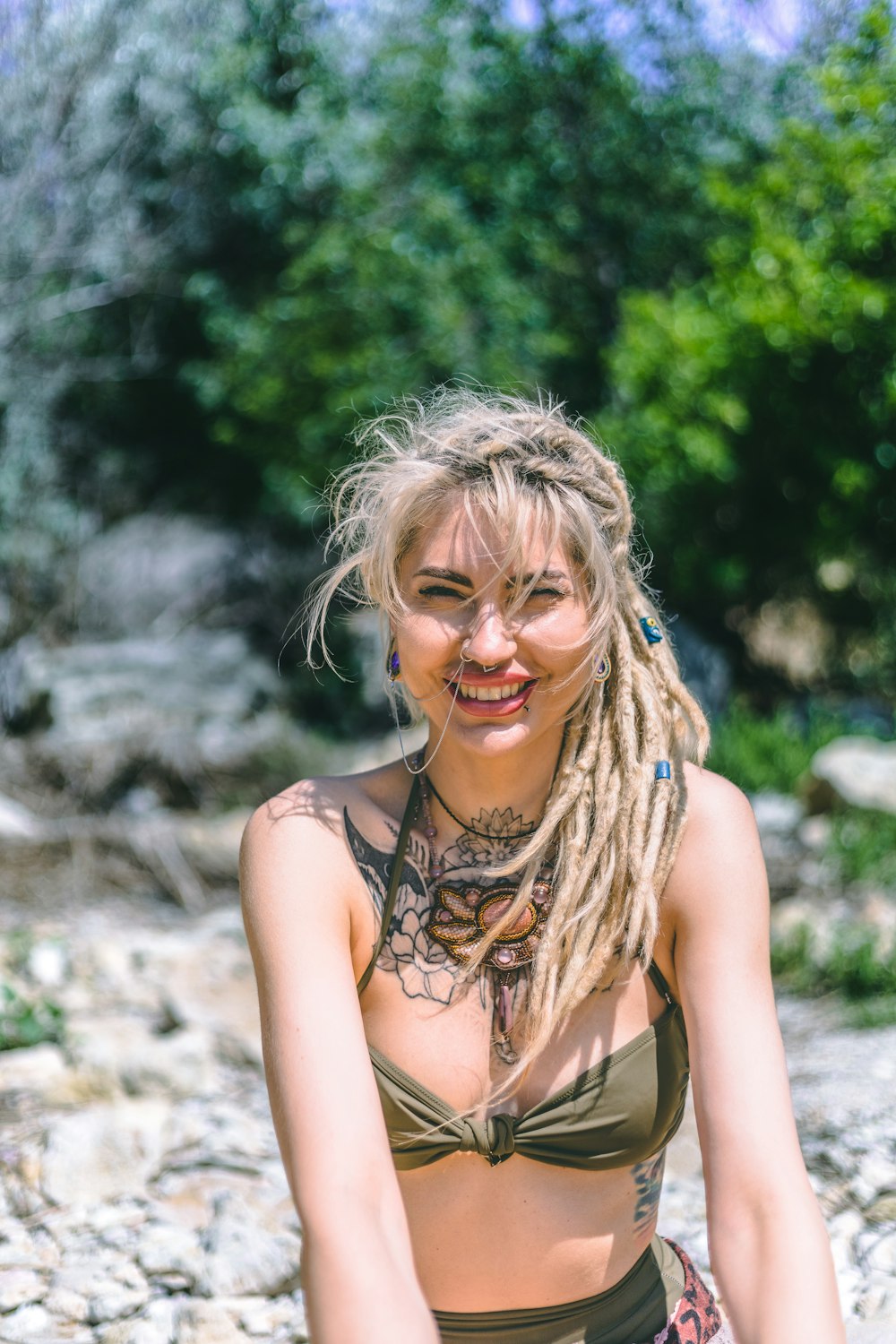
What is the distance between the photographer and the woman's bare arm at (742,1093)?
1497mm

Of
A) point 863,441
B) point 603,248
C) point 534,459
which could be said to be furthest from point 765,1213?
point 603,248

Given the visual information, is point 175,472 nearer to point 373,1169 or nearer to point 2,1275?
point 2,1275

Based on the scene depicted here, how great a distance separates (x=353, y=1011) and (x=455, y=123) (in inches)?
383

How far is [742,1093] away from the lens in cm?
160

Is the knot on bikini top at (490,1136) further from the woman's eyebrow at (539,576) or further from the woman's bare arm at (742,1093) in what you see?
the woman's eyebrow at (539,576)

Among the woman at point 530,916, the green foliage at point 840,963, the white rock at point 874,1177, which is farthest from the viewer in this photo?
the green foliage at point 840,963

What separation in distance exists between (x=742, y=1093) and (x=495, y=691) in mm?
622

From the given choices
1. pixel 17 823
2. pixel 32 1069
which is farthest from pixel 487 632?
pixel 17 823

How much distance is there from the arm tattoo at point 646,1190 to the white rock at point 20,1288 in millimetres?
1530

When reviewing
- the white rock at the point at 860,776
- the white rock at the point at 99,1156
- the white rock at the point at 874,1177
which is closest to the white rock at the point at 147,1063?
the white rock at the point at 99,1156

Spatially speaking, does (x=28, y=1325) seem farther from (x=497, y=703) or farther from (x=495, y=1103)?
(x=497, y=703)

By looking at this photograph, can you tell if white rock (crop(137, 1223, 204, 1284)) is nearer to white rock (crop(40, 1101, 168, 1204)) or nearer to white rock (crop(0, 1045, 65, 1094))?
white rock (crop(40, 1101, 168, 1204))

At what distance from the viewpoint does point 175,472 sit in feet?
40.5

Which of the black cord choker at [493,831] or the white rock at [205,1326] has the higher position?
the black cord choker at [493,831]
